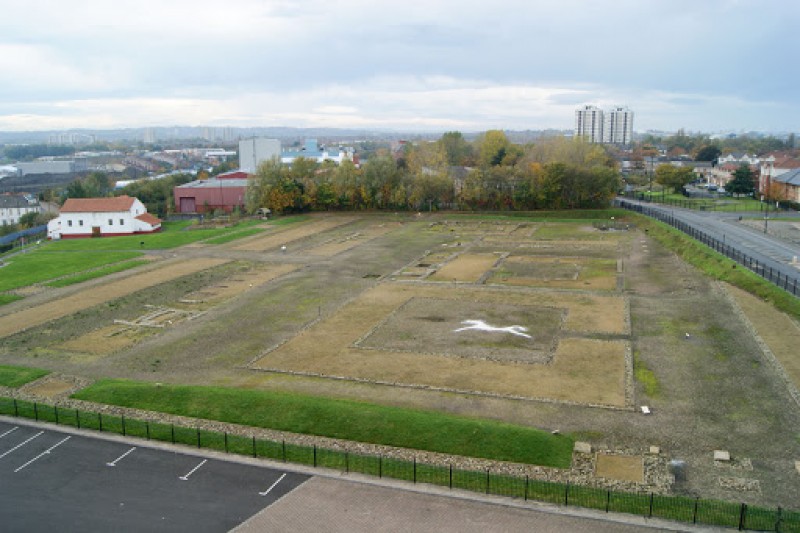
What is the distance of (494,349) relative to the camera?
3434 cm

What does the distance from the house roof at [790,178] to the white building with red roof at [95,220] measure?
8682cm

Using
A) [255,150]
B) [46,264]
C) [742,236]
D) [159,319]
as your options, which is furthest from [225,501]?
[255,150]

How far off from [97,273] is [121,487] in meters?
38.4

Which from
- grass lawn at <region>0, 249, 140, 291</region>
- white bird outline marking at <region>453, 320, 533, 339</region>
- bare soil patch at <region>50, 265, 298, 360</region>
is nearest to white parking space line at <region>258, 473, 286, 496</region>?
white bird outline marking at <region>453, 320, 533, 339</region>

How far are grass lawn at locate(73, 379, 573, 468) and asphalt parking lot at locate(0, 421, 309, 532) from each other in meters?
3.39

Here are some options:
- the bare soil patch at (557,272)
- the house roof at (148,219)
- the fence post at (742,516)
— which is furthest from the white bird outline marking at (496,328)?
the house roof at (148,219)

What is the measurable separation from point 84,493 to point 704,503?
1996cm

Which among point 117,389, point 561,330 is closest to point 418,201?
point 561,330

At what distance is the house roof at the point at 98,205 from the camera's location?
80.7m

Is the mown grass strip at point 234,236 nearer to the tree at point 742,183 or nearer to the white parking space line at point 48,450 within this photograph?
the white parking space line at point 48,450

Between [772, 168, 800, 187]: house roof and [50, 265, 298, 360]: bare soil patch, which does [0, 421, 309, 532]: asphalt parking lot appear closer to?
[50, 265, 298, 360]: bare soil patch

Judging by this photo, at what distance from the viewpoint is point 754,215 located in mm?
80000

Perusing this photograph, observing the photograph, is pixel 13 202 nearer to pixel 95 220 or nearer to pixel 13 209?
pixel 13 209

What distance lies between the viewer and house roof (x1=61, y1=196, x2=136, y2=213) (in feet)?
265
